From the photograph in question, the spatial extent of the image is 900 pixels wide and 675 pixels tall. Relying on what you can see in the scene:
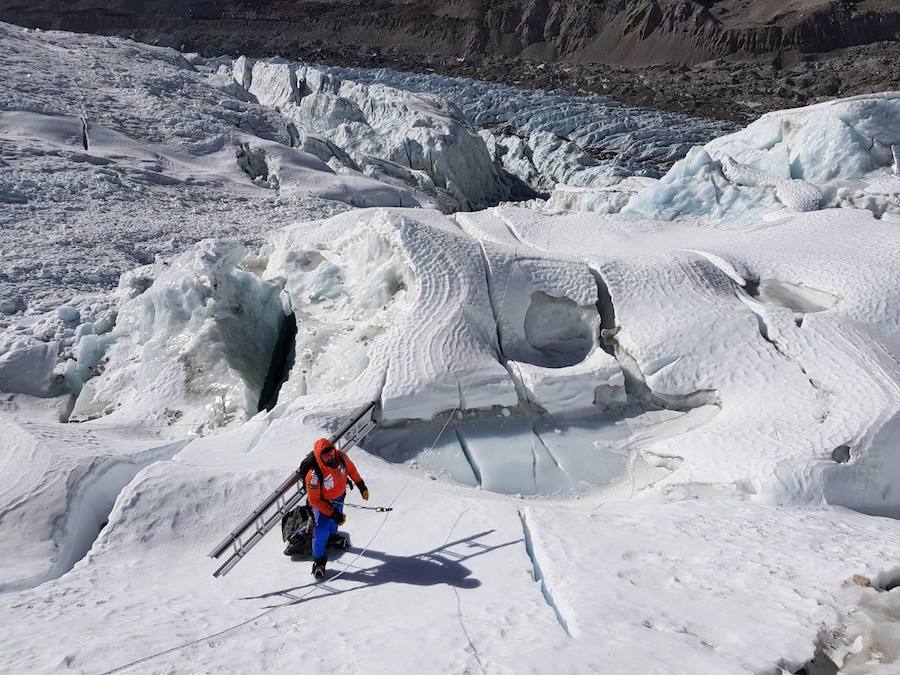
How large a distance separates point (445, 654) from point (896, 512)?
143 inches

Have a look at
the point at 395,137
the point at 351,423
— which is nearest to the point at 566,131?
the point at 395,137

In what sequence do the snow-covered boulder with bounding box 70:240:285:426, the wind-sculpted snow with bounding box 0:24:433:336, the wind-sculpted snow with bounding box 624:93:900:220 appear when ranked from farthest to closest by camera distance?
the wind-sculpted snow with bounding box 0:24:433:336
the wind-sculpted snow with bounding box 624:93:900:220
the snow-covered boulder with bounding box 70:240:285:426

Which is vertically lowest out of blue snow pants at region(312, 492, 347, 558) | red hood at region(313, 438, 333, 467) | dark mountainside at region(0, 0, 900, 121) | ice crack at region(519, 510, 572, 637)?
blue snow pants at region(312, 492, 347, 558)

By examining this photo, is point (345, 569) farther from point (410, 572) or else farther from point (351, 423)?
point (351, 423)

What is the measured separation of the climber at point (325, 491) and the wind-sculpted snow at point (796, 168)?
805 centimetres

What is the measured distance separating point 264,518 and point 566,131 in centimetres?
2831

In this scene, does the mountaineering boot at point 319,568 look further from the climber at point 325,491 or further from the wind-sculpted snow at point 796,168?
the wind-sculpted snow at point 796,168

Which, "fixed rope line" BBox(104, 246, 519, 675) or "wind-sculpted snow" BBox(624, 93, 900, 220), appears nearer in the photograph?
"fixed rope line" BBox(104, 246, 519, 675)

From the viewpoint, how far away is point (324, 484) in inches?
151

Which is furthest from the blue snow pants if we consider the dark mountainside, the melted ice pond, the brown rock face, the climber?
the brown rock face

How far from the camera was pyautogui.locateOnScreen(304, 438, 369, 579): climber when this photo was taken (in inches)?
149

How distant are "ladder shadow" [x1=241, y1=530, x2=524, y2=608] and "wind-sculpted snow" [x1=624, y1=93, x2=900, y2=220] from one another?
310 inches

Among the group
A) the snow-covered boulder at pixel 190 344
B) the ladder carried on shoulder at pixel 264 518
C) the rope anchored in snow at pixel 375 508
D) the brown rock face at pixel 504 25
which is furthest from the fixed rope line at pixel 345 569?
the brown rock face at pixel 504 25

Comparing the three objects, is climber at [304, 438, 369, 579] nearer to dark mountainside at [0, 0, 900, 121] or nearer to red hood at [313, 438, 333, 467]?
red hood at [313, 438, 333, 467]
